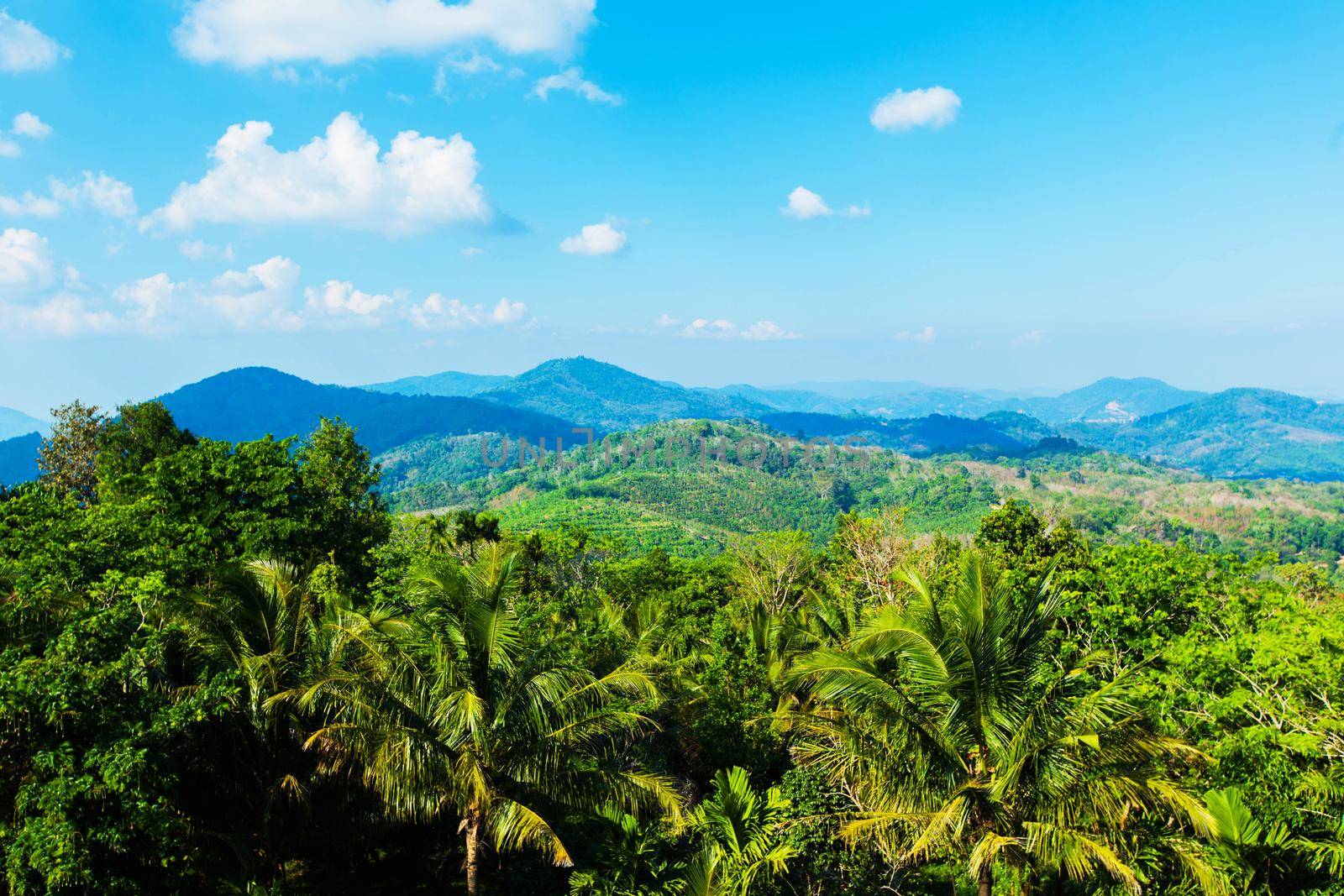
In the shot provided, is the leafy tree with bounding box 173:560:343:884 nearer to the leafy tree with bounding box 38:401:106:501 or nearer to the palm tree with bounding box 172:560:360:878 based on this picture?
the palm tree with bounding box 172:560:360:878

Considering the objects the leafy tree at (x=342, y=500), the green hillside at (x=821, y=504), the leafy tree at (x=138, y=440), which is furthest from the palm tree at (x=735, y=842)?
the green hillside at (x=821, y=504)

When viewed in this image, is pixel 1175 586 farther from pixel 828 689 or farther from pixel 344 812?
pixel 344 812

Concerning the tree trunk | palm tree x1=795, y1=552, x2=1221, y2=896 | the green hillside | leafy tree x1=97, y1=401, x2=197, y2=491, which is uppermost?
leafy tree x1=97, y1=401, x2=197, y2=491

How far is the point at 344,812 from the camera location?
10.9 metres

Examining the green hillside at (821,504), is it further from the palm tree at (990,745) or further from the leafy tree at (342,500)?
the palm tree at (990,745)

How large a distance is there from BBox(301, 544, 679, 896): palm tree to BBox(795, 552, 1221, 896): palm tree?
2.83 meters

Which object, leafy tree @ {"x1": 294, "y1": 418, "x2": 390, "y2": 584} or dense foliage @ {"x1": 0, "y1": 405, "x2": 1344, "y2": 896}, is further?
leafy tree @ {"x1": 294, "y1": 418, "x2": 390, "y2": 584}

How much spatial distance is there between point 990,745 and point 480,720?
6.40 metres

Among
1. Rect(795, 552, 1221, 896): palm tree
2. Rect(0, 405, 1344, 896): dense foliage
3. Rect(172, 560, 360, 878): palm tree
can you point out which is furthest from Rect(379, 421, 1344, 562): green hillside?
Rect(795, 552, 1221, 896): palm tree

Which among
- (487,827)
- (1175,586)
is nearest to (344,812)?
(487,827)

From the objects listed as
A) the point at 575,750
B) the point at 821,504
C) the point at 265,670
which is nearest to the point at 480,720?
the point at 575,750

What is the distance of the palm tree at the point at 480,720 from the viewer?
29.3 ft

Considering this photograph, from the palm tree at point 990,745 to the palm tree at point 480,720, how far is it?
9.27 feet

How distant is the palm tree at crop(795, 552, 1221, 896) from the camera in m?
8.20
